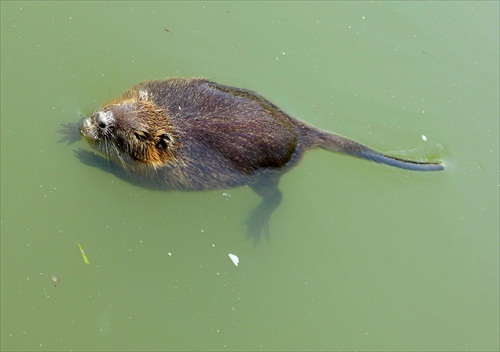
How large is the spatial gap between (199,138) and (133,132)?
505 mm

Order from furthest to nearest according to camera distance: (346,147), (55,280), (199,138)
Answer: (346,147), (199,138), (55,280)

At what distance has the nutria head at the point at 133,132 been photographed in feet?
12.4

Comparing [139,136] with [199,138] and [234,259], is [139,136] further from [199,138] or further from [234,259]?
[234,259]

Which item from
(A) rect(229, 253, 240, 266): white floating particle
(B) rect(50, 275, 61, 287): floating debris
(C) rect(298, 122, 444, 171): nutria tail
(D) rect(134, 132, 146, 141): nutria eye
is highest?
(C) rect(298, 122, 444, 171): nutria tail

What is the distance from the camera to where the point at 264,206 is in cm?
397

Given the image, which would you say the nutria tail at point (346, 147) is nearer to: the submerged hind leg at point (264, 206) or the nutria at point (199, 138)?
the nutria at point (199, 138)

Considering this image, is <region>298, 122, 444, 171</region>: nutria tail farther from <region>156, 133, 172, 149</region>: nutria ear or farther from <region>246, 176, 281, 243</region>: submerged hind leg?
<region>156, 133, 172, 149</region>: nutria ear

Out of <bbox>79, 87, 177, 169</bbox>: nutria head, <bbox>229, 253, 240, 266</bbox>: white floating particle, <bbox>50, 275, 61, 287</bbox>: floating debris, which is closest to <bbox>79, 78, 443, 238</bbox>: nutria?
<bbox>79, 87, 177, 169</bbox>: nutria head

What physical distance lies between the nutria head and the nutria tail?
3.49 feet

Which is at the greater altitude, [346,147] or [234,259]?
[346,147]

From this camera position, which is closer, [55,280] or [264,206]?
[55,280]

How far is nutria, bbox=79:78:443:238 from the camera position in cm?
369

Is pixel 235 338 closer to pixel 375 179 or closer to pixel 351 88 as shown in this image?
pixel 375 179

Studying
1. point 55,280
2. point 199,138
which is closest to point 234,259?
point 199,138
